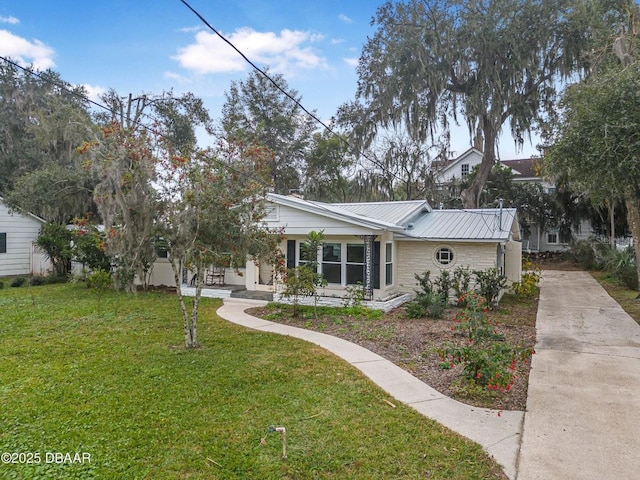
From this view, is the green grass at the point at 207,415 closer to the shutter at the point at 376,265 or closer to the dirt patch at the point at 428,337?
the dirt patch at the point at 428,337

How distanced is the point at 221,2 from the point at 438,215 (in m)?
11.0

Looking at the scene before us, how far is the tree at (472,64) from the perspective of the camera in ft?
57.4

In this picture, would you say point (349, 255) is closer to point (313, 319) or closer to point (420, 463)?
point (313, 319)

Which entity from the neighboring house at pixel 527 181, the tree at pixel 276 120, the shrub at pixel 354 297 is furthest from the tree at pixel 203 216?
the tree at pixel 276 120

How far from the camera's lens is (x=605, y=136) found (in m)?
7.42

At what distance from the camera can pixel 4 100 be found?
22266 millimetres

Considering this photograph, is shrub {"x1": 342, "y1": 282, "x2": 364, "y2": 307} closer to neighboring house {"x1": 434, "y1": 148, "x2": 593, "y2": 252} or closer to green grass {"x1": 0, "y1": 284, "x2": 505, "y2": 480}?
green grass {"x1": 0, "y1": 284, "x2": 505, "y2": 480}

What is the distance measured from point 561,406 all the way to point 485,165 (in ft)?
60.6

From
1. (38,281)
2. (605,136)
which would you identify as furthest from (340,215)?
(38,281)

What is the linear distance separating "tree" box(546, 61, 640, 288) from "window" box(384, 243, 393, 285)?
4994 millimetres

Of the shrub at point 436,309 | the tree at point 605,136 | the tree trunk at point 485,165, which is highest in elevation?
the tree trunk at point 485,165

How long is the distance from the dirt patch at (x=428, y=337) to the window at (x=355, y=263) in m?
1.68

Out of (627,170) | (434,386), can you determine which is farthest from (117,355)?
(627,170)

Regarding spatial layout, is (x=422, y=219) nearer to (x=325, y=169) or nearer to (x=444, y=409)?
(x=444, y=409)
